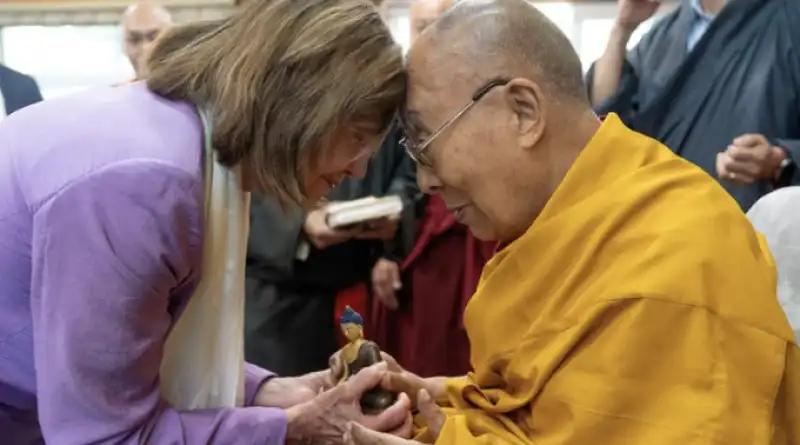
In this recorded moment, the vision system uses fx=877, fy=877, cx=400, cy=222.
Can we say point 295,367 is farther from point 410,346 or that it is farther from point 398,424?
point 398,424

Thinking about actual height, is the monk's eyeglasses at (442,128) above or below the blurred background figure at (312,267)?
above

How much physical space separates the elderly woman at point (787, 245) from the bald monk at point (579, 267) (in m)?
→ 0.17

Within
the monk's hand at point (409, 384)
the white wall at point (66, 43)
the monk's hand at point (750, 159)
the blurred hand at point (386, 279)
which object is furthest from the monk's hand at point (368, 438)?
the white wall at point (66, 43)

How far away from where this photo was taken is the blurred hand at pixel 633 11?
2371mm

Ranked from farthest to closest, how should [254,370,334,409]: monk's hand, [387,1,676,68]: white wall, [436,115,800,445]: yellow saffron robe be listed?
1. [387,1,676,68]: white wall
2. [254,370,334,409]: monk's hand
3. [436,115,800,445]: yellow saffron robe

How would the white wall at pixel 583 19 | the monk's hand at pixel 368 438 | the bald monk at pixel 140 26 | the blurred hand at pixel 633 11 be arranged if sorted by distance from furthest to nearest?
the white wall at pixel 583 19, the bald monk at pixel 140 26, the blurred hand at pixel 633 11, the monk's hand at pixel 368 438

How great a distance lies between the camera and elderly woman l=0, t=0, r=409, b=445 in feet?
3.49

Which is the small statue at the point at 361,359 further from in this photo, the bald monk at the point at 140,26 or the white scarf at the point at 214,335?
the bald monk at the point at 140,26

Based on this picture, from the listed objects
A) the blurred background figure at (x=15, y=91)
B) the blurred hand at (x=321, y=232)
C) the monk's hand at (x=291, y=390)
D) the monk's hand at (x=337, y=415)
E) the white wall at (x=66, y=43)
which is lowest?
the white wall at (x=66, y=43)

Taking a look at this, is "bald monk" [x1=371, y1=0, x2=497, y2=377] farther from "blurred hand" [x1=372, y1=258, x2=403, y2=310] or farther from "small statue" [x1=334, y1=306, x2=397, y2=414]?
"small statue" [x1=334, y1=306, x2=397, y2=414]

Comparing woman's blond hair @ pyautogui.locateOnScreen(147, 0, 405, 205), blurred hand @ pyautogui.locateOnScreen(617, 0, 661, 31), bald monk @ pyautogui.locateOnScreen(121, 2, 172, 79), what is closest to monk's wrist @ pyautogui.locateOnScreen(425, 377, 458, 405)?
woman's blond hair @ pyautogui.locateOnScreen(147, 0, 405, 205)

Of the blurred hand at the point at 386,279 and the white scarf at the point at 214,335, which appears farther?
the blurred hand at the point at 386,279

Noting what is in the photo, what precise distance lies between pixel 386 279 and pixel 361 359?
2.87 ft

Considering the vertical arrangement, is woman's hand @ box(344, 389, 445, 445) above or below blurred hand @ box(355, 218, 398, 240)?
above
